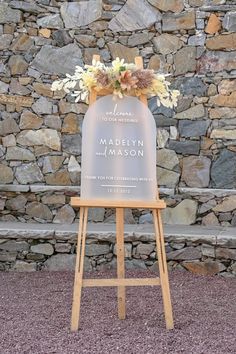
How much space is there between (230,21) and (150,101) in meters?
1.13

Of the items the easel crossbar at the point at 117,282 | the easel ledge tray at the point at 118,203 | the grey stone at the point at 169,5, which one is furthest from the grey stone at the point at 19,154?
the easel crossbar at the point at 117,282

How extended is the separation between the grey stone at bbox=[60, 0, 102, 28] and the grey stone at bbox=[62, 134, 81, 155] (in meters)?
1.16

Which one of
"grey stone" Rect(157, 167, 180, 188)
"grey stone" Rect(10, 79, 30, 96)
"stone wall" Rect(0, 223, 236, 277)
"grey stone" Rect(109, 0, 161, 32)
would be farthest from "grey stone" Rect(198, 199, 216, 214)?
"grey stone" Rect(10, 79, 30, 96)

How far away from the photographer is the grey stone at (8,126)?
566 centimetres

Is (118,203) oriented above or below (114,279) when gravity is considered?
above

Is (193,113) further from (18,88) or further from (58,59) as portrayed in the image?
(18,88)

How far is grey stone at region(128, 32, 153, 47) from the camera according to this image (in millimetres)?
5570

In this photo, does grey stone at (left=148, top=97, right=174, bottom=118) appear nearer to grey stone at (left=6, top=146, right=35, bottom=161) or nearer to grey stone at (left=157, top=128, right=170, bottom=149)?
grey stone at (left=157, top=128, right=170, bottom=149)

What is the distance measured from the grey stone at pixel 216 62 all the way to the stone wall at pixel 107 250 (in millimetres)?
1751

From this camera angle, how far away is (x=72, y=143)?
18.5 ft

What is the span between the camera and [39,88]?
564 cm

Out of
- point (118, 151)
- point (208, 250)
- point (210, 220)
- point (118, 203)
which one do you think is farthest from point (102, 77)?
point (210, 220)

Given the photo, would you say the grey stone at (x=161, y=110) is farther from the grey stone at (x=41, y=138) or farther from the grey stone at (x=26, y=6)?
the grey stone at (x=26, y=6)

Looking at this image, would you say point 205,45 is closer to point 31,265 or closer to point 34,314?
point 31,265
